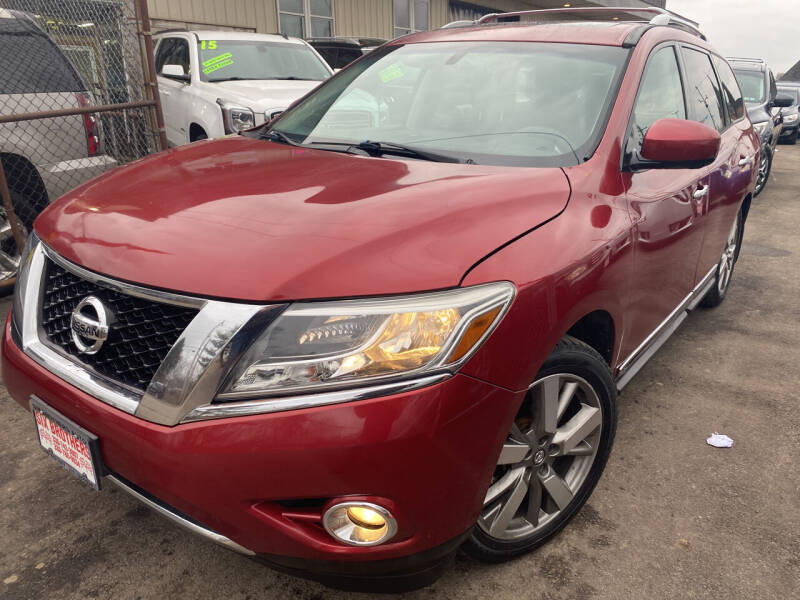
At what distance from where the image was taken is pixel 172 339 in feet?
5.24

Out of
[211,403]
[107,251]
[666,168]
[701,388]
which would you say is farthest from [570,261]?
[701,388]

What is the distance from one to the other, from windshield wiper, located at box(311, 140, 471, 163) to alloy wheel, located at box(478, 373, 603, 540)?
2.88 ft

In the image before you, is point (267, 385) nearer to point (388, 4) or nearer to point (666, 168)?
point (666, 168)

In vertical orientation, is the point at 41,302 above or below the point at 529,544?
above

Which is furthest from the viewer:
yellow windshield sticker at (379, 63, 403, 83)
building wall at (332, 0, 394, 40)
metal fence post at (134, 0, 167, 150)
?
building wall at (332, 0, 394, 40)

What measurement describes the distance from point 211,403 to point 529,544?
3.83 ft

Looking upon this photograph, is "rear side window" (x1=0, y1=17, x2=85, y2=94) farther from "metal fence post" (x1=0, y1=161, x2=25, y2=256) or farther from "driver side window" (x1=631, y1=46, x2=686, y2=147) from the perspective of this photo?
"driver side window" (x1=631, y1=46, x2=686, y2=147)

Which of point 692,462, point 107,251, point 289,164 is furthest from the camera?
point 692,462

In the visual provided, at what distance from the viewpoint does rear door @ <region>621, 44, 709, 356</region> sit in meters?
2.35

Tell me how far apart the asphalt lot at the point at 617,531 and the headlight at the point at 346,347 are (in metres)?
0.53

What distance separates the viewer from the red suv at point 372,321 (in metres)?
1.50

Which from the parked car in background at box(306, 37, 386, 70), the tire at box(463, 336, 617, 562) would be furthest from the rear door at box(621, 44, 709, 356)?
the parked car in background at box(306, 37, 386, 70)

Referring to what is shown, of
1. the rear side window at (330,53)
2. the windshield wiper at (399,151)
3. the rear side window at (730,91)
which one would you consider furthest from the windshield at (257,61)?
the windshield wiper at (399,151)

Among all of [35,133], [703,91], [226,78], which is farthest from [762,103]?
[35,133]
